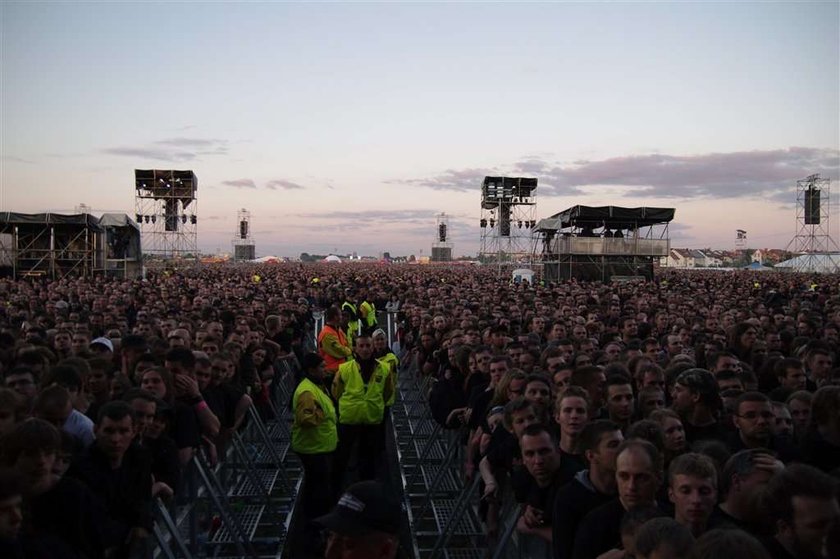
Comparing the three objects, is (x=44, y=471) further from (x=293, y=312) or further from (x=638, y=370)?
(x=293, y=312)

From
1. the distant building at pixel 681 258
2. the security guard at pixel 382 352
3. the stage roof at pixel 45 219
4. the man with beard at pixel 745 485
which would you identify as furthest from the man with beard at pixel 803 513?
the distant building at pixel 681 258

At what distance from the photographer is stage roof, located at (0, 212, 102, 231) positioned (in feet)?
105

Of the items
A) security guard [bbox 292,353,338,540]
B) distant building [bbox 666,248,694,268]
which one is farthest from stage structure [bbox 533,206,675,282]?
distant building [bbox 666,248,694,268]

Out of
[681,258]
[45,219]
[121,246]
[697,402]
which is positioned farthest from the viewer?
[681,258]

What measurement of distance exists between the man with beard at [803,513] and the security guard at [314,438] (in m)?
4.55

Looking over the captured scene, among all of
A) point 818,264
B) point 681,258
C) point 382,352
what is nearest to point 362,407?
point 382,352

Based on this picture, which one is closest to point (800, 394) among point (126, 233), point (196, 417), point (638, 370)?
point (638, 370)

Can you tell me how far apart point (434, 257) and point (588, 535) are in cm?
9645

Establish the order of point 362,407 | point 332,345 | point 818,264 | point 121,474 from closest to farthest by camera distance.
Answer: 1. point 121,474
2. point 362,407
3. point 332,345
4. point 818,264

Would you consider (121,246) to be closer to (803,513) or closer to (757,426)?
(757,426)

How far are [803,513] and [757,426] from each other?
1.81m

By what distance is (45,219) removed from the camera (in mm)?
32656

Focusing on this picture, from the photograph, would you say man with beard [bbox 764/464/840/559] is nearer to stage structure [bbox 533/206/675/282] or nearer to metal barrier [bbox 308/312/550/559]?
metal barrier [bbox 308/312/550/559]

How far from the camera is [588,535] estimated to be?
3.42 m
